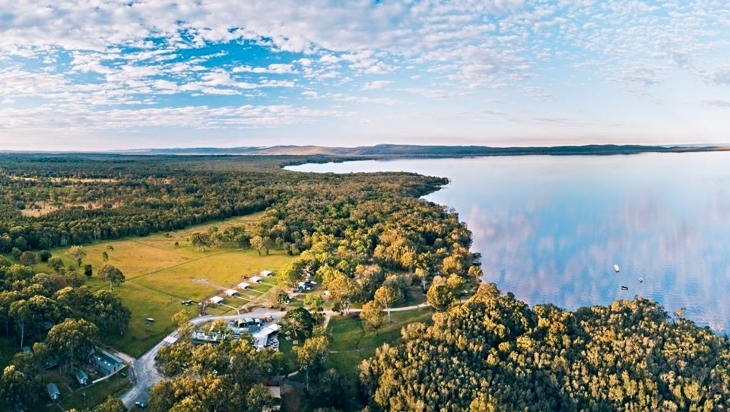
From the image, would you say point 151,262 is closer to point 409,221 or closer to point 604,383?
point 409,221

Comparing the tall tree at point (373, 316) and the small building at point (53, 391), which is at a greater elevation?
the tall tree at point (373, 316)

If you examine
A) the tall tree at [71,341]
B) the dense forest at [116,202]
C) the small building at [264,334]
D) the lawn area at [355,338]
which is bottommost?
the lawn area at [355,338]

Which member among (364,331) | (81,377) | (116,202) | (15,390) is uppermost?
(116,202)

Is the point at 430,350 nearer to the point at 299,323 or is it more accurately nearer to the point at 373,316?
the point at 373,316

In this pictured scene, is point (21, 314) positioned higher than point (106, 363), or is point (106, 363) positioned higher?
point (21, 314)

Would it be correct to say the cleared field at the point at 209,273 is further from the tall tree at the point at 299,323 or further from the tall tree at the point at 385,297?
the tall tree at the point at 385,297

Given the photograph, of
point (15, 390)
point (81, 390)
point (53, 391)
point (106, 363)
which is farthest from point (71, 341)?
point (15, 390)

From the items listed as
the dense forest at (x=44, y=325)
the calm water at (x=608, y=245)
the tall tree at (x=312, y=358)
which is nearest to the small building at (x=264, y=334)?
the tall tree at (x=312, y=358)
